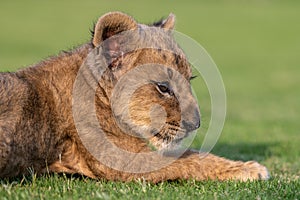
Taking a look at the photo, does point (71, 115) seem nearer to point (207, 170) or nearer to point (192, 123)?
point (192, 123)

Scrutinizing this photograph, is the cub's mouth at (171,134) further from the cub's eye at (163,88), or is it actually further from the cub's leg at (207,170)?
the cub's eye at (163,88)

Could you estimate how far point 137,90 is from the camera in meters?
7.00

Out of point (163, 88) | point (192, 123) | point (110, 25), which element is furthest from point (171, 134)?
point (110, 25)

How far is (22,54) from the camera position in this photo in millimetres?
35375

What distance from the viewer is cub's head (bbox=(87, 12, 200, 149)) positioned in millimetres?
6953

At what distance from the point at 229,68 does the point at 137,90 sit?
2649cm

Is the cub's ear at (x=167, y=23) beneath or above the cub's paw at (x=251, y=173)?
above

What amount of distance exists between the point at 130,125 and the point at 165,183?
28.3 inches

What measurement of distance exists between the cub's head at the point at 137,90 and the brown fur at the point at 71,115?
0.03 ft

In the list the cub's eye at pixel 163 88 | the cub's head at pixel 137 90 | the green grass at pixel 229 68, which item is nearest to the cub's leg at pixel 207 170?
the green grass at pixel 229 68

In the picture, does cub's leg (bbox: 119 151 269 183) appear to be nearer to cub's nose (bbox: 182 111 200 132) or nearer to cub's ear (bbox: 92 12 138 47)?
cub's nose (bbox: 182 111 200 132)

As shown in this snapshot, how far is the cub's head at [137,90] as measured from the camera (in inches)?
274

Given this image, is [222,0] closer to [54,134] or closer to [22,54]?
[22,54]

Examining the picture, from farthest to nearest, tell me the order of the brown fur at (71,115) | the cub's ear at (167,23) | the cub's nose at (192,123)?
the cub's ear at (167,23) → the cub's nose at (192,123) → the brown fur at (71,115)
